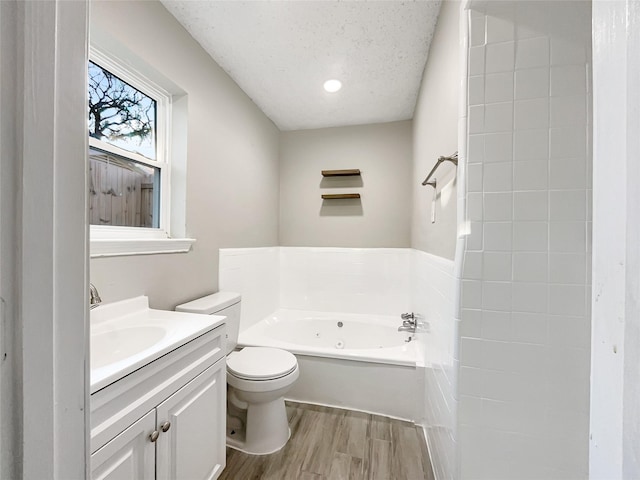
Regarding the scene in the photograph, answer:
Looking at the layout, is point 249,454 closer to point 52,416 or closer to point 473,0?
point 52,416

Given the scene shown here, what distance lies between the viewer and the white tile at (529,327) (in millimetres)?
983

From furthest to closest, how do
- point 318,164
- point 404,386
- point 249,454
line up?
1. point 318,164
2. point 404,386
3. point 249,454

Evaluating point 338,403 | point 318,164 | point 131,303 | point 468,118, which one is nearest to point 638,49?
point 468,118

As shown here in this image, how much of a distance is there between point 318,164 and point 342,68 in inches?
43.9

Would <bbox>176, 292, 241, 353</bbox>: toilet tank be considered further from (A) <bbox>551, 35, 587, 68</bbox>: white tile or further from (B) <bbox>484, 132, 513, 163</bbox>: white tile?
(A) <bbox>551, 35, 587, 68</bbox>: white tile

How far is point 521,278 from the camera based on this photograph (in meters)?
0.99

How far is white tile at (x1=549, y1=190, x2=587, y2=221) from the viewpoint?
949 millimetres

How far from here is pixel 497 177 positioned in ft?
3.26

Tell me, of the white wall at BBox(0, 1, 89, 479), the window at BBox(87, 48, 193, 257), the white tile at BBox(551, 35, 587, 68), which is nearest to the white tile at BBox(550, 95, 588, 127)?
the white tile at BBox(551, 35, 587, 68)

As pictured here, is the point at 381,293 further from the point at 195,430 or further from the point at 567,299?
the point at 195,430

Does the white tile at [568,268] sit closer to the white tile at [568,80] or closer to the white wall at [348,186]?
the white tile at [568,80]

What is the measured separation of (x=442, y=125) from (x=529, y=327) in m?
1.03

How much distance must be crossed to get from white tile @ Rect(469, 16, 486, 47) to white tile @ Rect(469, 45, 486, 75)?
0.7 inches

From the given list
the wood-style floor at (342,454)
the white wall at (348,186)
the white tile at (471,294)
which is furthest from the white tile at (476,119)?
the white wall at (348,186)
